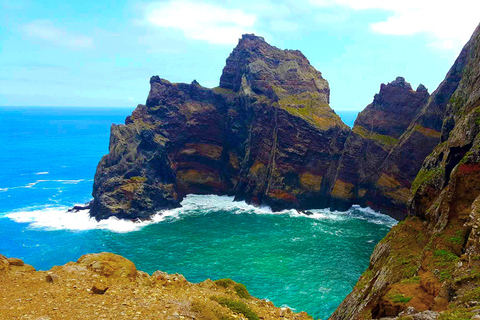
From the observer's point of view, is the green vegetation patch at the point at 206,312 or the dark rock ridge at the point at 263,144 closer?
the green vegetation patch at the point at 206,312

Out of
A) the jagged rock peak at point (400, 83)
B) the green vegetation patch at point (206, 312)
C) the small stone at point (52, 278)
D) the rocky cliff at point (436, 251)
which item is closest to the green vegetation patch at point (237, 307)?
the green vegetation patch at point (206, 312)

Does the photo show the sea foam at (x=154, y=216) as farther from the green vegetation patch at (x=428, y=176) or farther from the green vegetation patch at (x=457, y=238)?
the green vegetation patch at (x=457, y=238)

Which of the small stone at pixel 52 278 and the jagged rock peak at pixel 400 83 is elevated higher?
the jagged rock peak at pixel 400 83

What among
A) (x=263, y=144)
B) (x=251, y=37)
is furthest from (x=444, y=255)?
(x=251, y=37)

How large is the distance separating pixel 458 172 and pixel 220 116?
105 metres

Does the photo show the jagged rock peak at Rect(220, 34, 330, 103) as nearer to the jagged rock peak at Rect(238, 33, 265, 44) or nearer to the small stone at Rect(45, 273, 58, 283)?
the jagged rock peak at Rect(238, 33, 265, 44)

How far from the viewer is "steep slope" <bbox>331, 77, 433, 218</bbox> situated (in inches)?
3920

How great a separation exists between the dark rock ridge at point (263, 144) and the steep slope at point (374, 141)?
30cm

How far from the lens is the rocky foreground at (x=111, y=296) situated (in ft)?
53.3

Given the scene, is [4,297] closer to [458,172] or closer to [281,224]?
[458,172]

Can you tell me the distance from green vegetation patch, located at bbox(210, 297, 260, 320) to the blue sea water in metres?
37.1

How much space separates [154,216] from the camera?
337 feet

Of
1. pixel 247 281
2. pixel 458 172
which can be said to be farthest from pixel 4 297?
pixel 247 281

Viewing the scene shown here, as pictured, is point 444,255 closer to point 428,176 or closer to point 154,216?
point 428,176
